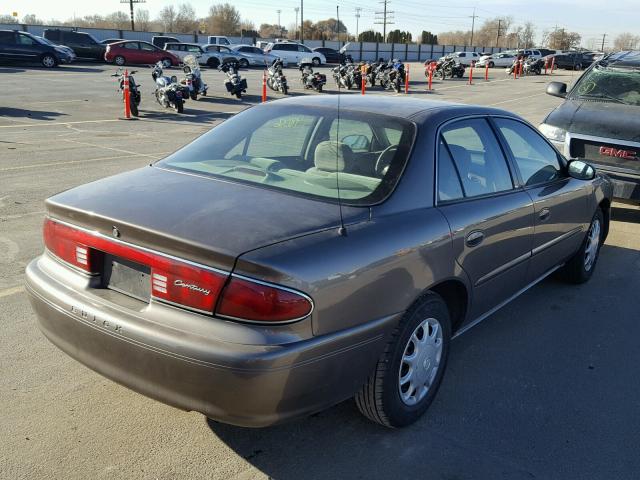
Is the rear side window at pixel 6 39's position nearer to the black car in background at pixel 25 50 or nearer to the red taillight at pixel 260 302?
the black car in background at pixel 25 50

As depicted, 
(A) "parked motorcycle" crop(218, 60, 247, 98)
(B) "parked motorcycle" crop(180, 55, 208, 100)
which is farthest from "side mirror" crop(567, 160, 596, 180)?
(A) "parked motorcycle" crop(218, 60, 247, 98)

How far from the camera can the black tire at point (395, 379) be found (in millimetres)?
2938

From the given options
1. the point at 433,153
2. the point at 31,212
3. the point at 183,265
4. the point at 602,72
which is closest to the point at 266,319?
the point at 183,265

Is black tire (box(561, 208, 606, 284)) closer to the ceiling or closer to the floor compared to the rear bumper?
closer to the floor

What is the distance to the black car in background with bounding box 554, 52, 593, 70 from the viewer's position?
170 ft

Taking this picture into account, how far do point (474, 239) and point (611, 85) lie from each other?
6.72 meters

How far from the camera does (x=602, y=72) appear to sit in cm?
924

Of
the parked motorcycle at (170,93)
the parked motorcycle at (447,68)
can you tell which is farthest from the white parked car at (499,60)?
the parked motorcycle at (170,93)

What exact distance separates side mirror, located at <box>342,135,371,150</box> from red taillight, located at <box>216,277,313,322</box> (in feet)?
4.46

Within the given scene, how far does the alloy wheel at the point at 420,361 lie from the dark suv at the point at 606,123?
478cm

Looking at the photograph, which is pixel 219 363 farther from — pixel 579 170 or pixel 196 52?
pixel 196 52

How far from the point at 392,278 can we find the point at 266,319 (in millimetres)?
684

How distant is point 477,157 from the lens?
12.7 ft

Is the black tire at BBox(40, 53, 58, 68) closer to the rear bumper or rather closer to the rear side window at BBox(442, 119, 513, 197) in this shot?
the rear side window at BBox(442, 119, 513, 197)
